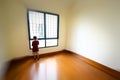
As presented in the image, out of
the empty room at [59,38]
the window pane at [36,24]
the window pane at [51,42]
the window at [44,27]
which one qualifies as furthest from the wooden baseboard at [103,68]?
the window pane at [36,24]

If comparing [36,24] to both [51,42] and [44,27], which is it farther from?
[51,42]

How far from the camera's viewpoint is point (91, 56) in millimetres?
2969

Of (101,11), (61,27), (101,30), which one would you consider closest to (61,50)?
(61,27)

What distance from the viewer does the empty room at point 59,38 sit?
2.21m

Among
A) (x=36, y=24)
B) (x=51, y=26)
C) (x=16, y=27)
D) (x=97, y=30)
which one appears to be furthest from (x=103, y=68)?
(x=16, y=27)

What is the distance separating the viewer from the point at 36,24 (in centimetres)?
332

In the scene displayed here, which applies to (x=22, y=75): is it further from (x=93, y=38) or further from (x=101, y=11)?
(x=101, y=11)

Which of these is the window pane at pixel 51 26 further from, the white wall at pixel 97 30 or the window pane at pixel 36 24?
the white wall at pixel 97 30

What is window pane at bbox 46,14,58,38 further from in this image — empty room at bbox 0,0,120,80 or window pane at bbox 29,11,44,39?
window pane at bbox 29,11,44,39

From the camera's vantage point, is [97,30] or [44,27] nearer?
[97,30]

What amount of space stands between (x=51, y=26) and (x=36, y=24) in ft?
2.52

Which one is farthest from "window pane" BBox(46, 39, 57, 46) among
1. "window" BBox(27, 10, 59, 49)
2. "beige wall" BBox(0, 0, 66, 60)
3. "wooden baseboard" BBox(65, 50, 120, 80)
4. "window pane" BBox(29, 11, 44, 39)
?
"wooden baseboard" BBox(65, 50, 120, 80)

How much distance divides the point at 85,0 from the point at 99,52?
84.5 inches

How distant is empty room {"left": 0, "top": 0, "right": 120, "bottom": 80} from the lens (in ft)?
7.24
